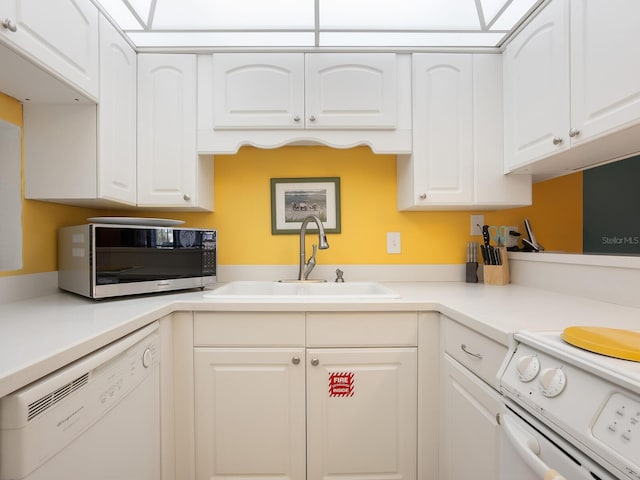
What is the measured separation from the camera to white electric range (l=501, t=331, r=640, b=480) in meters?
0.57

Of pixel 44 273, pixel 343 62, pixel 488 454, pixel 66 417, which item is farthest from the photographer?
pixel 343 62

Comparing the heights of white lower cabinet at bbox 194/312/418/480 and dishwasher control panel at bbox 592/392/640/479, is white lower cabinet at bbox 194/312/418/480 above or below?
below

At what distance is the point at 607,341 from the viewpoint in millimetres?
713

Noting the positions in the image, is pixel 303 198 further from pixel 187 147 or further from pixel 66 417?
pixel 66 417

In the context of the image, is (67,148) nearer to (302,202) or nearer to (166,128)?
(166,128)

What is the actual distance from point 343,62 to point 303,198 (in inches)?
29.3

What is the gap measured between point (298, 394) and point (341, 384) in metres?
0.18

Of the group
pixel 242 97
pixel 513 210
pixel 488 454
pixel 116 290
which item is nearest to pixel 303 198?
pixel 242 97

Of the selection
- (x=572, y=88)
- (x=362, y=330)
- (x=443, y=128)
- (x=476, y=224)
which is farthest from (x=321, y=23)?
(x=362, y=330)

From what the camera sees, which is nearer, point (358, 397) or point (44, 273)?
point (358, 397)

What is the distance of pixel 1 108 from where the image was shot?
4.32 ft

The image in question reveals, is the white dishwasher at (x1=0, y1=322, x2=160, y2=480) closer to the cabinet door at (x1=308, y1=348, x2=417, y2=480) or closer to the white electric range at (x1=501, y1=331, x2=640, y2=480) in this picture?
the cabinet door at (x1=308, y1=348, x2=417, y2=480)

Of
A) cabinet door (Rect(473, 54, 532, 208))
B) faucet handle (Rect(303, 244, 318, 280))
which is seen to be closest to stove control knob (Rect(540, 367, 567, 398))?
cabinet door (Rect(473, 54, 532, 208))

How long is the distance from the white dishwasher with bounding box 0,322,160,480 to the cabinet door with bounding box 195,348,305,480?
20 cm
